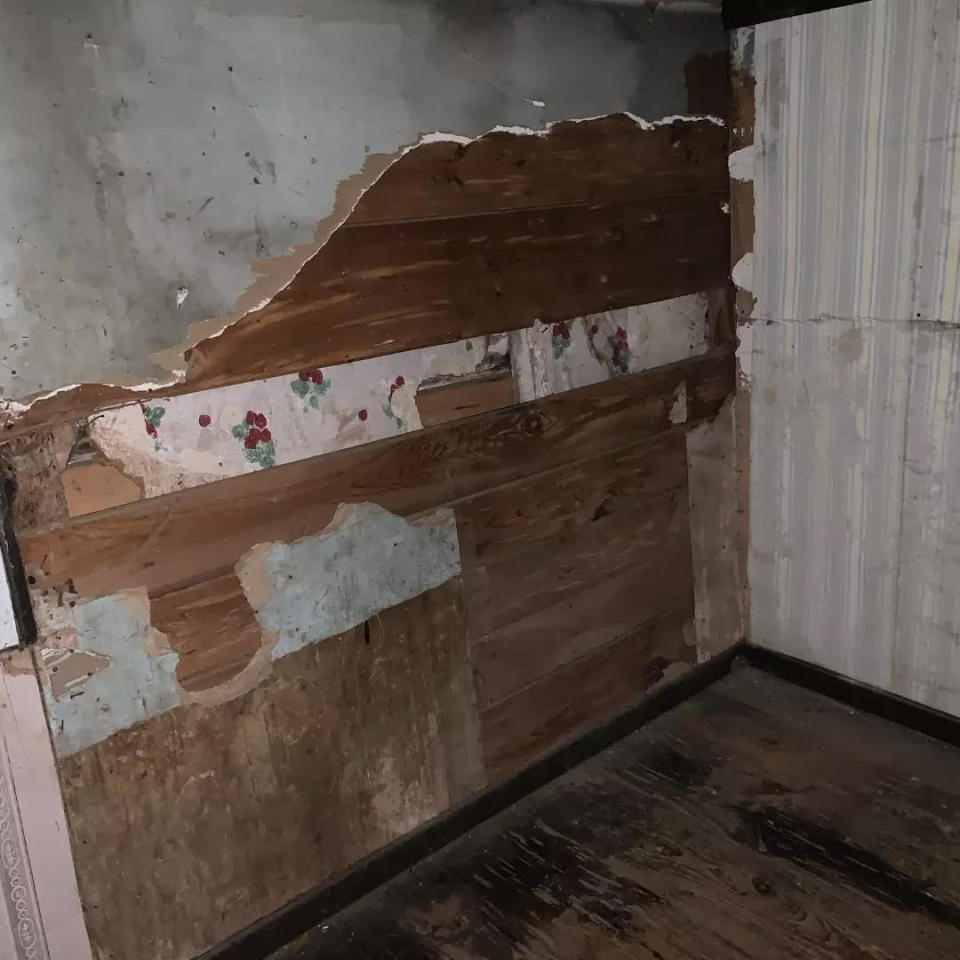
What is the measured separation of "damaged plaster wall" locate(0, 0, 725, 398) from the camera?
129 cm

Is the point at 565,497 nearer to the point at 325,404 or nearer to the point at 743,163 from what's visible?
the point at 325,404

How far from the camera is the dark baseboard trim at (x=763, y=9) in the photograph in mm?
2070

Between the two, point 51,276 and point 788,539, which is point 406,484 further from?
point 788,539

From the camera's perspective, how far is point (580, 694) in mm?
2223

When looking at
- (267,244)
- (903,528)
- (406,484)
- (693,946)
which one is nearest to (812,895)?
(693,946)

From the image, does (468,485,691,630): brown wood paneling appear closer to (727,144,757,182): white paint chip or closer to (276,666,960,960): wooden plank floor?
(276,666,960,960): wooden plank floor

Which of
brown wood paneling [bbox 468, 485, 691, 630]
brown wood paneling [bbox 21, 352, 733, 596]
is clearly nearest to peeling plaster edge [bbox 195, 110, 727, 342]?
brown wood paneling [bbox 21, 352, 733, 596]

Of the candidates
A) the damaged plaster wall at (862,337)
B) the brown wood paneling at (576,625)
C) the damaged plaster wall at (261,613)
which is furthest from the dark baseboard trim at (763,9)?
the damaged plaster wall at (261,613)

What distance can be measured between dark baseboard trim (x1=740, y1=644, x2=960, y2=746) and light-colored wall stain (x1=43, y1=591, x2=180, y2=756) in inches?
65.9

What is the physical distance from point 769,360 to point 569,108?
0.87 m

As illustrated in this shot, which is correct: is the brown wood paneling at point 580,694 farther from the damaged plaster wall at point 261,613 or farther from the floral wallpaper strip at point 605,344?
the floral wallpaper strip at point 605,344

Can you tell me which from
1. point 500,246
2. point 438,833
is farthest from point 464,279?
point 438,833

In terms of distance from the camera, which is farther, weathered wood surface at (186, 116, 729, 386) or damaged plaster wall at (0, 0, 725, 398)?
weathered wood surface at (186, 116, 729, 386)

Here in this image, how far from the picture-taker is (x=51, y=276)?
1322 mm
